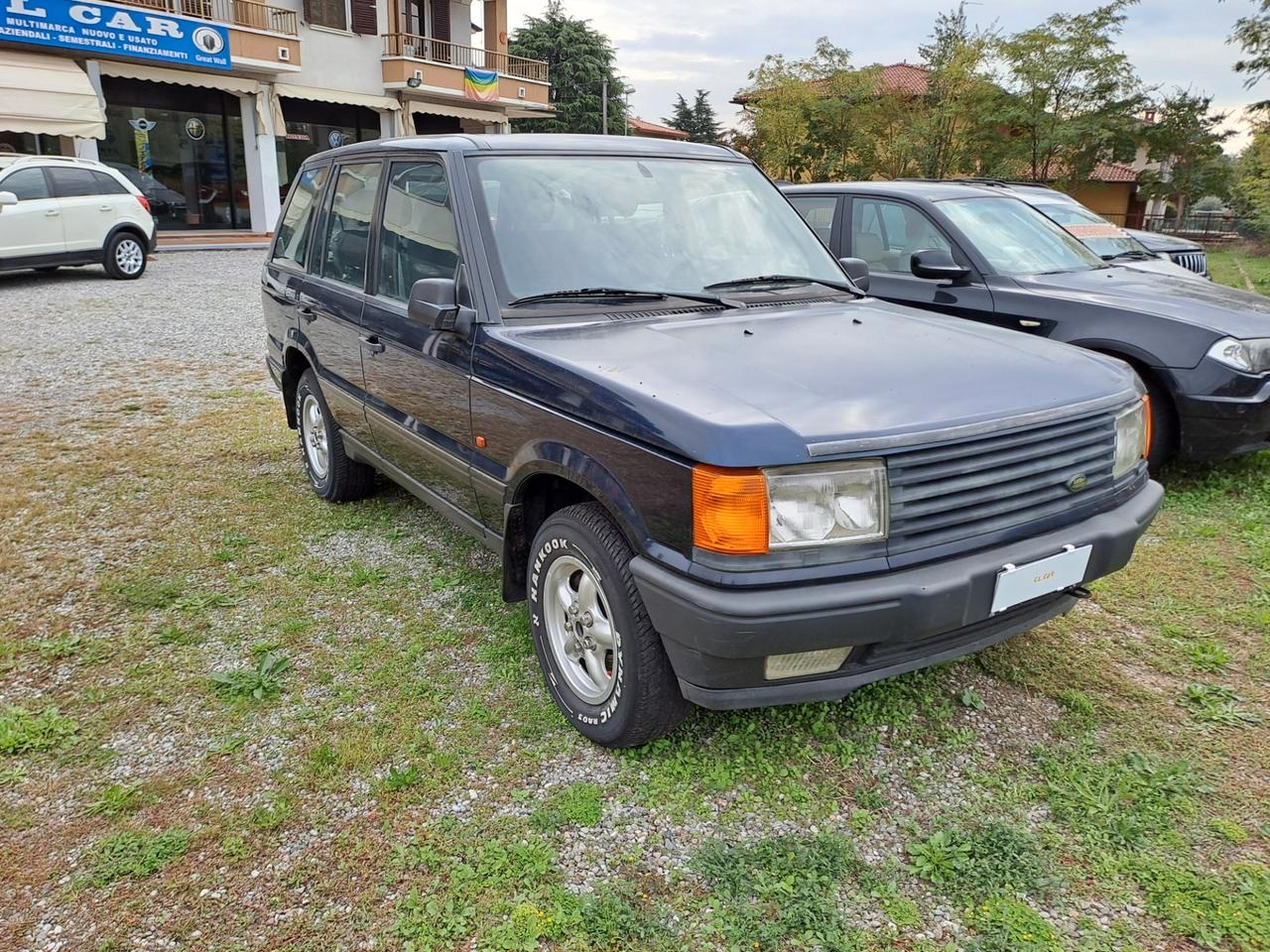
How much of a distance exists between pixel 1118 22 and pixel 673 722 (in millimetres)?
30180

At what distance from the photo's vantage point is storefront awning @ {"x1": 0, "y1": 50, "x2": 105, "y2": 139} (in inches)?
736

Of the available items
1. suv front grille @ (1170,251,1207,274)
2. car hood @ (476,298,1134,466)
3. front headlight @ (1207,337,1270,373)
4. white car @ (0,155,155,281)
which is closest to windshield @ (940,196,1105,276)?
front headlight @ (1207,337,1270,373)

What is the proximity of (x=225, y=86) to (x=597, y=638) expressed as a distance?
25041mm

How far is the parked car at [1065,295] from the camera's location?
497 cm

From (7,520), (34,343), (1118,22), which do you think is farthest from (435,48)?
(7,520)

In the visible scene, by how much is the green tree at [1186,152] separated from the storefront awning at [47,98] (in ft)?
92.0

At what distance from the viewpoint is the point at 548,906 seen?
2.36 metres

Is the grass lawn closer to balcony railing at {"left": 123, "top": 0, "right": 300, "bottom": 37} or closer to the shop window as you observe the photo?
balcony railing at {"left": 123, "top": 0, "right": 300, "bottom": 37}

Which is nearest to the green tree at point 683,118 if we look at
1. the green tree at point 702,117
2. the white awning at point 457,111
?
the green tree at point 702,117

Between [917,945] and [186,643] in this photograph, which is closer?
[917,945]

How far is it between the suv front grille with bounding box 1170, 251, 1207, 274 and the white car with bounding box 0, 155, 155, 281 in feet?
49.7

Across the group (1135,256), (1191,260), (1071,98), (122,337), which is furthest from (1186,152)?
(122,337)

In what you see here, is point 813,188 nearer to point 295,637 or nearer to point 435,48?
point 295,637

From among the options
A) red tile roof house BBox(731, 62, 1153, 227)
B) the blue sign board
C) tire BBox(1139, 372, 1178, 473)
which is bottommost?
tire BBox(1139, 372, 1178, 473)
